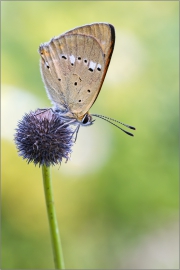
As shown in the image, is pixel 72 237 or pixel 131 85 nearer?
pixel 72 237

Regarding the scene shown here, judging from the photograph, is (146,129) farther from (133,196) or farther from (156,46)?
(156,46)

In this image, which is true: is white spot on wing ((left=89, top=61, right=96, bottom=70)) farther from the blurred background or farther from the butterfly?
the blurred background

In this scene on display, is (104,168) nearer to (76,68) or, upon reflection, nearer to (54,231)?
(76,68)

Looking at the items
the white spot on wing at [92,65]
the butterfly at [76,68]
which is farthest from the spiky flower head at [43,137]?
the white spot on wing at [92,65]

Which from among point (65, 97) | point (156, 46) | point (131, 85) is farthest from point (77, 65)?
point (156, 46)

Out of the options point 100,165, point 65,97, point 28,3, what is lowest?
point 100,165

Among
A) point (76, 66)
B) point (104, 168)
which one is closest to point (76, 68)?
point (76, 66)
